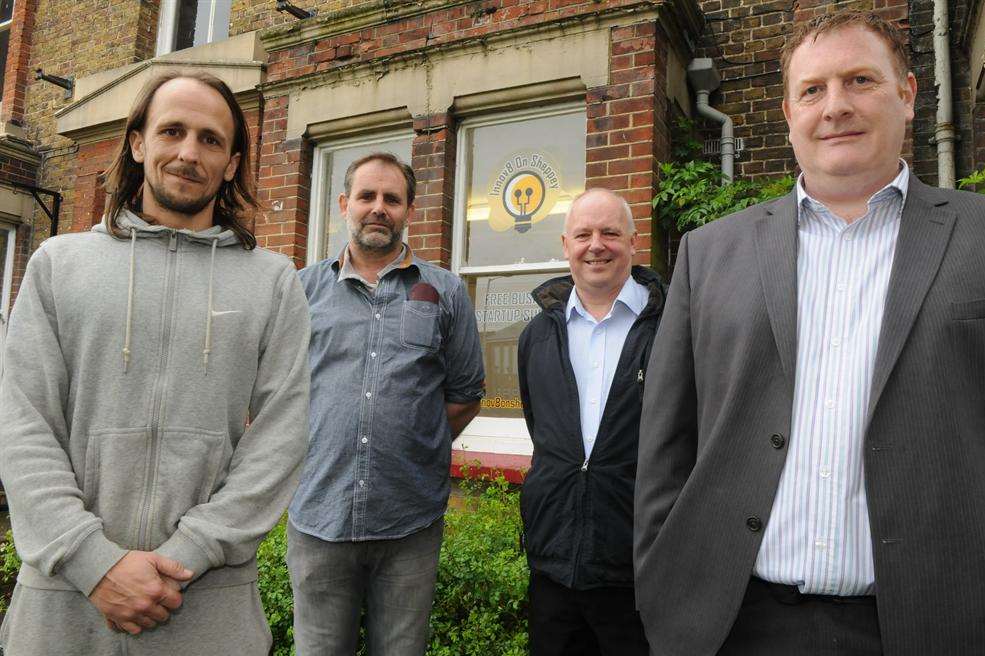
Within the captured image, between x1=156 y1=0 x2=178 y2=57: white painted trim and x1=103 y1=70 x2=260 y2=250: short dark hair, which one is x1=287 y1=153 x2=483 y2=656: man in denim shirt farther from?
x1=156 y1=0 x2=178 y2=57: white painted trim

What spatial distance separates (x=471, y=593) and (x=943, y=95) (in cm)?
412

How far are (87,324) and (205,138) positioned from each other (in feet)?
1.93

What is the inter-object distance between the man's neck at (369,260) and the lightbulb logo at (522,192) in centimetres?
227

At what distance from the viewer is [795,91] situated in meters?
1.73

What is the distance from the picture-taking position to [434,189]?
200 inches

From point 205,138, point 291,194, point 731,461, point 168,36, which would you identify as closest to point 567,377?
point 731,461

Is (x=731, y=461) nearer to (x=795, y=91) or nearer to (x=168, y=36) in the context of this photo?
(x=795, y=91)

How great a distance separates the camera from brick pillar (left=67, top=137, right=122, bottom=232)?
730 centimetres

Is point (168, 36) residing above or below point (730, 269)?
above

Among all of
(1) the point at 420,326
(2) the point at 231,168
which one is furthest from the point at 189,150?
(1) the point at 420,326

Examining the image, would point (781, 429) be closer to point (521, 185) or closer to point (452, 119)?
point (521, 185)

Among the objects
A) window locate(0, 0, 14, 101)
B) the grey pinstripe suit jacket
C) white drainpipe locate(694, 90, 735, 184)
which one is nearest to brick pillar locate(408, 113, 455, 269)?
white drainpipe locate(694, 90, 735, 184)

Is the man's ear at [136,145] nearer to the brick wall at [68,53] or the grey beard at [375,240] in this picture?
the grey beard at [375,240]

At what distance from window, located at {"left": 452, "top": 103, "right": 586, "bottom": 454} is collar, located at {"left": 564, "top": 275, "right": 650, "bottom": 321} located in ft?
Answer: 7.10
